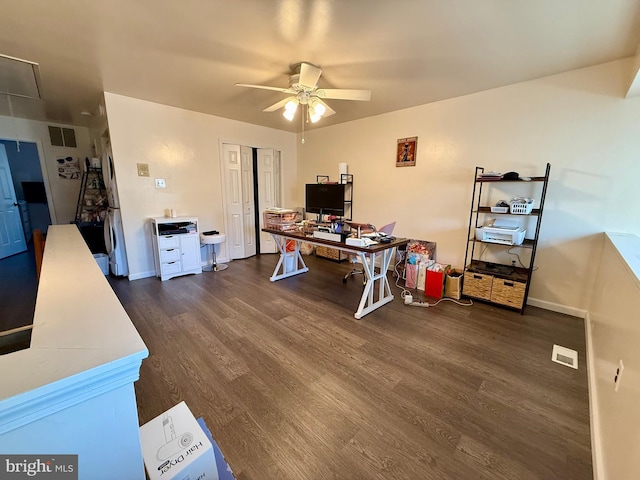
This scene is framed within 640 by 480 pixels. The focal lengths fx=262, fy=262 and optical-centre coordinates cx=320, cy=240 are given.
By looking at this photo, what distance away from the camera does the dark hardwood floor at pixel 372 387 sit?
4.35 feet

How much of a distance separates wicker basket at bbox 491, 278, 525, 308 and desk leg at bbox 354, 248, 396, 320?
1.11m

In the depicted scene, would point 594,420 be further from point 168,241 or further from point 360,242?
point 168,241

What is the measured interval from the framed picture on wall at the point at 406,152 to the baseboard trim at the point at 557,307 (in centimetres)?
222

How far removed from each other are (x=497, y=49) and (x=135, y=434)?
3236mm

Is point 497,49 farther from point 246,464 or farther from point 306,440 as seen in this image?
point 246,464

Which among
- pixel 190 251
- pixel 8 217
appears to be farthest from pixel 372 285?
pixel 8 217

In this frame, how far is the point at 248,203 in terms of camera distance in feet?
16.0

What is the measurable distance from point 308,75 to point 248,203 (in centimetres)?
284

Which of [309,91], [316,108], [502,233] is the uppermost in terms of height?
[309,91]

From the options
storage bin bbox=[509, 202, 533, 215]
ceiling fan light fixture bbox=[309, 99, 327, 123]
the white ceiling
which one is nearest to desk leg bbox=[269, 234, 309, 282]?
ceiling fan light fixture bbox=[309, 99, 327, 123]

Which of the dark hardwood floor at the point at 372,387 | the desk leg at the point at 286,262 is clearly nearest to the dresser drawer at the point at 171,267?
the dark hardwood floor at the point at 372,387

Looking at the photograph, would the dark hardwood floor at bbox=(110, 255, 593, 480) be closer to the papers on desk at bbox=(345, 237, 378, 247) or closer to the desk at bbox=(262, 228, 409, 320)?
the desk at bbox=(262, 228, 409, 320)

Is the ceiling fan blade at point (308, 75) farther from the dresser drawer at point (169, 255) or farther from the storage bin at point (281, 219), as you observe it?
the dresser drawer at point (169, 255)

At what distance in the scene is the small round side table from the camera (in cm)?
406
